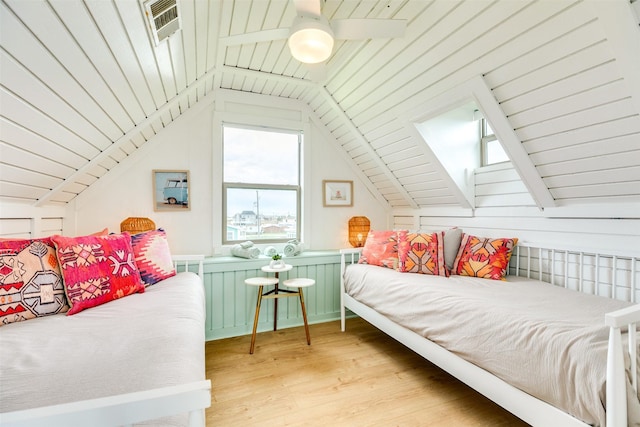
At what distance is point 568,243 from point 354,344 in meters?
1.77

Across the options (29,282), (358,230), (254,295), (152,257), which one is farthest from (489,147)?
(29,282)

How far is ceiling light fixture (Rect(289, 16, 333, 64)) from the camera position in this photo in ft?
4.54

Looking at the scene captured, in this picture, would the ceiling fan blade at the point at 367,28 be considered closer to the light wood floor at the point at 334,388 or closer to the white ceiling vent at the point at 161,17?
the white ceiling vent at the point at 161,17

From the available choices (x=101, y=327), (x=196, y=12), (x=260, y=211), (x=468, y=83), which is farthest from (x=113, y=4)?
(x=260, y=211)

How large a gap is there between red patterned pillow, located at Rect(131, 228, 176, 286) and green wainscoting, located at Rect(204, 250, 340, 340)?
1.59 ft

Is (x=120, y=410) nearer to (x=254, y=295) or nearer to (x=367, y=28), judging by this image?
(x=367, y=28)

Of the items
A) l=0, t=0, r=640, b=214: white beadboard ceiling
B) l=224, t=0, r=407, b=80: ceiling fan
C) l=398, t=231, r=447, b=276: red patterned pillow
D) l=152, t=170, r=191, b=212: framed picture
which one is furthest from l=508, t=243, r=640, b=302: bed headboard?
l=152, t=170, r=191, b=212: framed picture

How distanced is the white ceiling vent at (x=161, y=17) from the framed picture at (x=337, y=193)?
87.2 inches

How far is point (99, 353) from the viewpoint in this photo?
0.98 metres

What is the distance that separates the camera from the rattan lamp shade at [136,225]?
2.54 metres

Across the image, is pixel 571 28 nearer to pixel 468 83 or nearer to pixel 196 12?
pixel 468 83

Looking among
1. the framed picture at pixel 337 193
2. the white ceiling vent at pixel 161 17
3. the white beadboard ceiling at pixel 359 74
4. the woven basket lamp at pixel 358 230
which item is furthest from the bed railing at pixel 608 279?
the white ceiling vent at pixel 161 17

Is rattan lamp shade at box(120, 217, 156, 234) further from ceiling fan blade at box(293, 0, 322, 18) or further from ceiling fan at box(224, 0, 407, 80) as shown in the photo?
ceiling fan blade at box(293, 0, 322, 18)

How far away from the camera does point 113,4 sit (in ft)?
3.53
